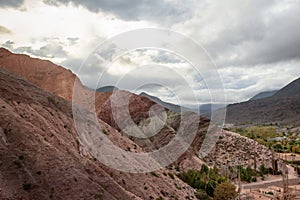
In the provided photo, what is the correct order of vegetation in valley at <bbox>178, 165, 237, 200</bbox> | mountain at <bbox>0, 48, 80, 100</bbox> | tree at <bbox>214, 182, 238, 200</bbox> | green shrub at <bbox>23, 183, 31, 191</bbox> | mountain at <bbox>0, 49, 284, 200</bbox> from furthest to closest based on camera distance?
mountain at <bbox>0, 48, 80, 100</bbox> < vegetation in valley at <bbox>178, 165, 237, 200</bbox> < tree at <bbox>214, 182, 238, 200</bbox> < mountain at <bbox>0, 49, 284, 200</bbox> < green shrub at <bbox>23, 183, 31, 191</bbox>

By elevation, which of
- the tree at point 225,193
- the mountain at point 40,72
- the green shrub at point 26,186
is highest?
the mountain at point 40,72

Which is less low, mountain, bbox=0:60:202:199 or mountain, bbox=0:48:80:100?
mountain, bbox=0:48:80:100

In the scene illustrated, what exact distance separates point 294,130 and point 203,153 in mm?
102926

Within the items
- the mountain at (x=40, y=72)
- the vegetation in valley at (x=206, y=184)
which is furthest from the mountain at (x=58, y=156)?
the mountain at (x=40, y=72)

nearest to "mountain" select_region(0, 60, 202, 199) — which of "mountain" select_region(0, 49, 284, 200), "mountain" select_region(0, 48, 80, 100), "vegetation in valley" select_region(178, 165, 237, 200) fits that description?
"mountain" select_region(0, 49, 284, 200)

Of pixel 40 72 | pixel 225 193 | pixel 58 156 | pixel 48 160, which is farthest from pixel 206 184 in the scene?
pixel 40 72

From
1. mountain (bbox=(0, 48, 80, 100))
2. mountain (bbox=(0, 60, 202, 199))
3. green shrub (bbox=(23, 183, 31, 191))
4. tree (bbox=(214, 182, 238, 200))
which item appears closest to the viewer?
green shrub (bbox=(23, 183, 31, 191))

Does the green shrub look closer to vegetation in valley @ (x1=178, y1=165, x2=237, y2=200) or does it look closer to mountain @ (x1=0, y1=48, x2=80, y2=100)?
vegetation in valley @ (x1=178, y1=165, x2=237, y2=200)

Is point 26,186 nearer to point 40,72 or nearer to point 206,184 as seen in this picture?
point 206,184

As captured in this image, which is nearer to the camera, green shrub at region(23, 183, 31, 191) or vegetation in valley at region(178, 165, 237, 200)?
green shrub at region(23, 183, 31, 191)

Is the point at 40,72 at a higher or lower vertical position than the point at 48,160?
higher

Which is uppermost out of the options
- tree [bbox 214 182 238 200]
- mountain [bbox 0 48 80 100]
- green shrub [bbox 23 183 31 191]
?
mountain [bbox 0 48 80 100]

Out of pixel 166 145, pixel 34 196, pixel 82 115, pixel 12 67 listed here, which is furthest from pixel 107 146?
pixel 12 67

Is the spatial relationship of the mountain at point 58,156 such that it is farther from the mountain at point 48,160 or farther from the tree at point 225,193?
the tree at point 225,193
